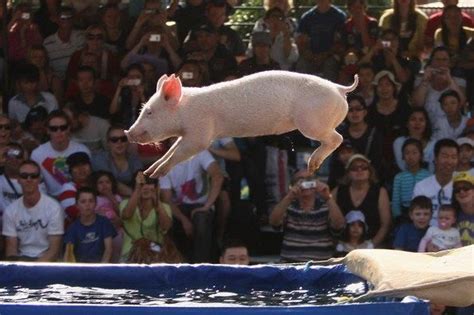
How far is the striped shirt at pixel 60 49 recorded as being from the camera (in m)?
11.2

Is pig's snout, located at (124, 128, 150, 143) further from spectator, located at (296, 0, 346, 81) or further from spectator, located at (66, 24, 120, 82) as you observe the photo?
spectator, located at (296, 0, 346, 81)

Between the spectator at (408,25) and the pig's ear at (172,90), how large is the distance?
579 cm

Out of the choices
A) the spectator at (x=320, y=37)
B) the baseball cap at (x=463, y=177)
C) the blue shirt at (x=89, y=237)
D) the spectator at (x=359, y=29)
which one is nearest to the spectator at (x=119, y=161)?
the blue shirt at (x=89, y=237)

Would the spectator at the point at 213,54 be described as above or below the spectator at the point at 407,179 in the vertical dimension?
above

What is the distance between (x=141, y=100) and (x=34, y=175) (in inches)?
43.1

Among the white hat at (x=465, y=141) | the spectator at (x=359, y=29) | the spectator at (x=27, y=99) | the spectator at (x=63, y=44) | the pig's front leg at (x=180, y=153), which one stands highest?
the spectator at (x=359, y=29)

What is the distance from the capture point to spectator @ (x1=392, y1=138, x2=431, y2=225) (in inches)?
390

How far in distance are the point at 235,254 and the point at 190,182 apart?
1.20 metres

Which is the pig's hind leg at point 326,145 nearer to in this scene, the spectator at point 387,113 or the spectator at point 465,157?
the spectator at point 465,157

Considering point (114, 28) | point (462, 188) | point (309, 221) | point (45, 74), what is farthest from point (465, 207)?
point (45, 74)

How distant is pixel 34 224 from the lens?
31.0 ft

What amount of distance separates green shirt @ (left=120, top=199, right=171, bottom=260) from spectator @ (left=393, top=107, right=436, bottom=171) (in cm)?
193

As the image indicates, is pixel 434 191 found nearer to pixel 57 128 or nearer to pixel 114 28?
pixel 57 128

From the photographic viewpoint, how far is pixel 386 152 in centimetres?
1035
